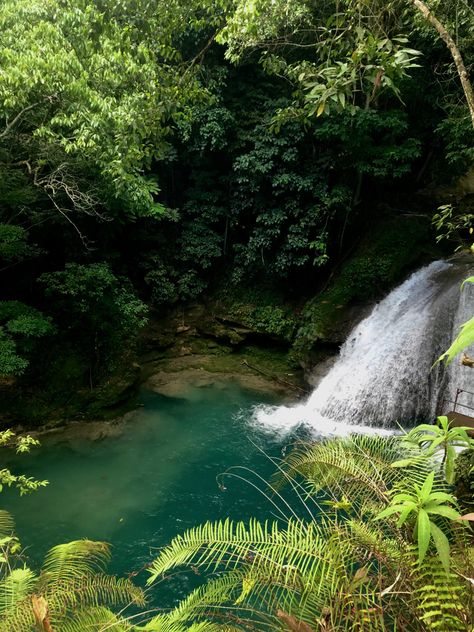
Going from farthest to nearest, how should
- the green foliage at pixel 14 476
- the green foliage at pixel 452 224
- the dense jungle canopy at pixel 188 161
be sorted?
the green foliage at pixel 452 224, the dense jungle canopy at pixel 188 161, the green foliage at pixel 14 476

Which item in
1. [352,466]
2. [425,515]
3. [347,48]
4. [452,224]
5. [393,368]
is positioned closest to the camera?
[425,515]

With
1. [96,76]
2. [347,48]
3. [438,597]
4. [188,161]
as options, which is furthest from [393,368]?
[188,161]

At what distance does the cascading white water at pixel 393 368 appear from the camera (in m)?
8.17

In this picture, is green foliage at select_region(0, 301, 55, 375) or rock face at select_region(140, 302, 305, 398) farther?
rock face at select_region(140, 302, 305, 398)

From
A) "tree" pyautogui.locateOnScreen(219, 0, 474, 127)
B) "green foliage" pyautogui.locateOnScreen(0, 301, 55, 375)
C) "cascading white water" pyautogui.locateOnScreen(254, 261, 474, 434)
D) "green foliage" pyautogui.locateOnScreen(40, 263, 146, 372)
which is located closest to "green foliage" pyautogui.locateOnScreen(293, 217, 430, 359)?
"cascading white water" pyautogui.locateOnScreen(254, 261, 474, 434)

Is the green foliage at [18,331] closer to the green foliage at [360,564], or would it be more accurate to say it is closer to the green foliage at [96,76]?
the green foliage at [96,76]

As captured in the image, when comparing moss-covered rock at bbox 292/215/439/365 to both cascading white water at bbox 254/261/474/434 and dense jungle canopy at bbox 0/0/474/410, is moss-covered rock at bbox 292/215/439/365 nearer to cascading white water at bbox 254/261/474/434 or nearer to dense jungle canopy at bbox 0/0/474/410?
dense jungle canopy at bbox 0/0/474/410

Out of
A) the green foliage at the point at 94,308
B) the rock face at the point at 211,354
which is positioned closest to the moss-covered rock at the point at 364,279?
the rock face at the point at 211,354

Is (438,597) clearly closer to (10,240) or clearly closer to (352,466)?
(352,466)

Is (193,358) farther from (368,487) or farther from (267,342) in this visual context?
(368,487)

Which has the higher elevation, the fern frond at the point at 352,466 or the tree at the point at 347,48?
the tree at the point at 347,48

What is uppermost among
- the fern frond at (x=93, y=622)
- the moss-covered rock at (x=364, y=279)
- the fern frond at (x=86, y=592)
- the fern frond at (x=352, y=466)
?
the moss-covered rock at (x=364, y=279)

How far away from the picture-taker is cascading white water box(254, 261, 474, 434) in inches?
322

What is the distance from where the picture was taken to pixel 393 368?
856cm
